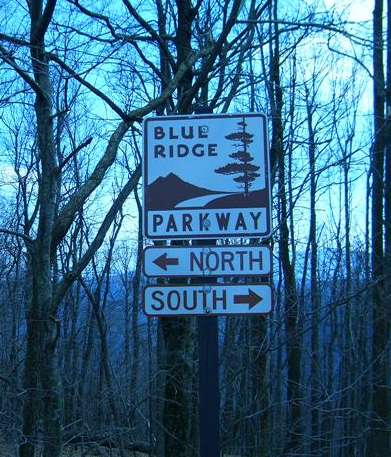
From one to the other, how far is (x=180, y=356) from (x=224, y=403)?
2.53 feet

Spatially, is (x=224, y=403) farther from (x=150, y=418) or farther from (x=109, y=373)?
(x=109, y=373)

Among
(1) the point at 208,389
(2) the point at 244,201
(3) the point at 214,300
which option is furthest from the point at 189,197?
(1) the point at 208,389

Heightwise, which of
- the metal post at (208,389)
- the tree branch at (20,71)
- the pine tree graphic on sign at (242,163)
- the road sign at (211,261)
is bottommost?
the metal post at (208,389)

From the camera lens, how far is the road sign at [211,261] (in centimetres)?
291

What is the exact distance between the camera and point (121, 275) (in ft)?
66.4

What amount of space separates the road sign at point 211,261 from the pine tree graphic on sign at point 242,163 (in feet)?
0.90

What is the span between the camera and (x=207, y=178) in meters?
3.00

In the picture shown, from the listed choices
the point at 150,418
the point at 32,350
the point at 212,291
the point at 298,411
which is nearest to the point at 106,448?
the point at 150,418

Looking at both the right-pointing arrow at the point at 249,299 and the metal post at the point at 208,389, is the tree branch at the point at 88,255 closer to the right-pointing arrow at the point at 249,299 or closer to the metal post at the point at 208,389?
the metal post at the point at 208,389

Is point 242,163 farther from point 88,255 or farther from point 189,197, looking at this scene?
point 88,255

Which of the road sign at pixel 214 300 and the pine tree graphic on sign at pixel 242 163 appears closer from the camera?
the road sign at pixel 214 300

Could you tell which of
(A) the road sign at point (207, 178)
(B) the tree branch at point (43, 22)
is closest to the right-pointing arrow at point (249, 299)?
(A) the road sign at point (207, 178)

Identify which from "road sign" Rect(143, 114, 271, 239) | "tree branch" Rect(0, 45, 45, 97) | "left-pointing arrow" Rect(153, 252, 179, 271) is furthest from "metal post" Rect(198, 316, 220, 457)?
"tree branch" Rect(0, 45, 45, 97)

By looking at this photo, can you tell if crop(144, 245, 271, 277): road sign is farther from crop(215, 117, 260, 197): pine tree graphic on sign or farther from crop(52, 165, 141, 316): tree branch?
crop(52, 165, 141, 316): tree branch
